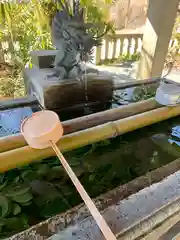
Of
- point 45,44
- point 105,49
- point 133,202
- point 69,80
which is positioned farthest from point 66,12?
point 105,49

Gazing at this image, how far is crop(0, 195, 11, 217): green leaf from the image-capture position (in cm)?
88

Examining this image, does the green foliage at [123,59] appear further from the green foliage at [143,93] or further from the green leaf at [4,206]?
the green leaf at [4,206]

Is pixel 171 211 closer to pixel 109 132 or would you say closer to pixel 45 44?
pixel 109 132

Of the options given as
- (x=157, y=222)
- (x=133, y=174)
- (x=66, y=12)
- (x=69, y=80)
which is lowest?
(x=133, y=174)

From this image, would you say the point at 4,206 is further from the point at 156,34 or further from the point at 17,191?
the point at 156,34

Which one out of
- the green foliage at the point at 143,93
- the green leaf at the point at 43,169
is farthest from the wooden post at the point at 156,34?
the green leaf at the point at 43,169

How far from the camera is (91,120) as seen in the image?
1226 millimetres

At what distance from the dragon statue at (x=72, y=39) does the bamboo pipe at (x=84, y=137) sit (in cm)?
58

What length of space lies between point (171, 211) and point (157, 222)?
78 mm

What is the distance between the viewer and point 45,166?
1.17m

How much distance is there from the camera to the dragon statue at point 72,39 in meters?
1.31

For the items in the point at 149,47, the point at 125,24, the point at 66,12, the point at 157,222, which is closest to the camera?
the point at 157,222

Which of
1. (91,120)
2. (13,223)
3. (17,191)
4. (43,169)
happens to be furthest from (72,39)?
(13,223)

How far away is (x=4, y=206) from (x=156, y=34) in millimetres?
3579
